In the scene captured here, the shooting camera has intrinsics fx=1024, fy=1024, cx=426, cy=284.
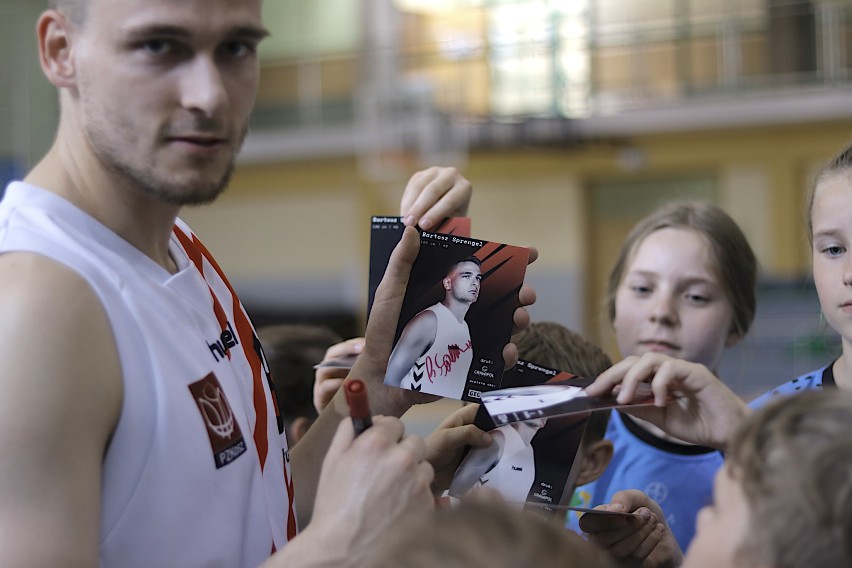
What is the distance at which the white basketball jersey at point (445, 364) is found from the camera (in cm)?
156

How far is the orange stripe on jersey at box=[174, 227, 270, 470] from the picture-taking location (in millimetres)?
1460

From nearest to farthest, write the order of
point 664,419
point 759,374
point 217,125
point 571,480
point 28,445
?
point 28,445 < point 217,125 < point 664,419 < point 571,480 < point 759,374

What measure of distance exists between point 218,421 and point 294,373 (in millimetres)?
1285

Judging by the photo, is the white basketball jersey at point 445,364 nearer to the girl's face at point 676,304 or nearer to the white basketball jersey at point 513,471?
the white basketball jersey at point 513,471

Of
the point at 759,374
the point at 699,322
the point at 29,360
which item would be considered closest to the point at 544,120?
the point at 759,374

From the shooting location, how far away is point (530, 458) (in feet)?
5.27

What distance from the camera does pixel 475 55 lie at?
11.2 metres

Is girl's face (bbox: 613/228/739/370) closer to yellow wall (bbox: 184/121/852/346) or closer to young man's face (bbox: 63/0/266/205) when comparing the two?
young man's face (bbox: 63/0/266/205)

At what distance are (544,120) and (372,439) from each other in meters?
9.05

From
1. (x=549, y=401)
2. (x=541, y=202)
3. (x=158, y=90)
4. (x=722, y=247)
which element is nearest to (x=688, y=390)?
(x=549, y=401)

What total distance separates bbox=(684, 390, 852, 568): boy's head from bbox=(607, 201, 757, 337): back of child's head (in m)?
1.35

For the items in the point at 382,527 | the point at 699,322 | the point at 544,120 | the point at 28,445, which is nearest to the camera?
the point at 28,445

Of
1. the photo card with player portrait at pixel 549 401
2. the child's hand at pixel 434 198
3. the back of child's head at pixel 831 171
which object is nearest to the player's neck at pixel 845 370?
the back of child's head at pixel 831 171

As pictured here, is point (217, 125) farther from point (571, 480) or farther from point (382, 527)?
point (571, 480)
